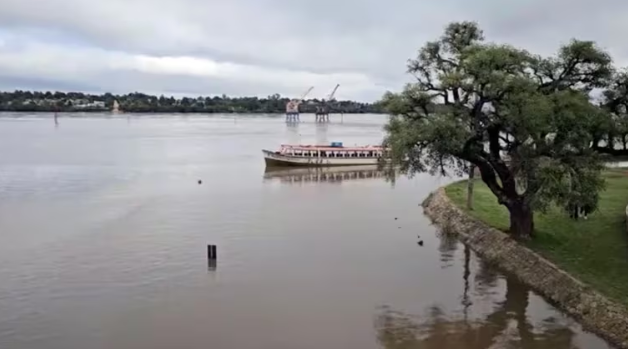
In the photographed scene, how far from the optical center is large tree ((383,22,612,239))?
22.0 metres

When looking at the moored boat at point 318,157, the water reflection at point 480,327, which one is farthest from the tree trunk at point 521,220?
the moored boat at point 318,157

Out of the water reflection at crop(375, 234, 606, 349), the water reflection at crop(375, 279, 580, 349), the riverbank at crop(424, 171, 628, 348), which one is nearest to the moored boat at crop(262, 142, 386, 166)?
the riverbank at crop(424, 171, 628, 348)

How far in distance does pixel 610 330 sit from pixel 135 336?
1262cm

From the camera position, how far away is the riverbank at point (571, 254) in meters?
18.6

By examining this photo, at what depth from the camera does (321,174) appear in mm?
58875

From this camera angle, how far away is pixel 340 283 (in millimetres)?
23750

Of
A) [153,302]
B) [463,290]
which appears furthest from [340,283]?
[153,302]

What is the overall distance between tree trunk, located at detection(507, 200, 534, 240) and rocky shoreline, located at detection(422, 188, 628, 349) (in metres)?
0.41

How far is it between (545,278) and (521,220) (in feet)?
11.5

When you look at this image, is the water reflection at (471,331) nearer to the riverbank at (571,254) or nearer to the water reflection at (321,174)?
the riverbank at (571,254)

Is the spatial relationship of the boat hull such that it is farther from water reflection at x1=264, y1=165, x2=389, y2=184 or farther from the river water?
the river water

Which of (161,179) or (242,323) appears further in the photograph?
(161,179)

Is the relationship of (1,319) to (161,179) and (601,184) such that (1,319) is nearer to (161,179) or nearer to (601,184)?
(601,184)

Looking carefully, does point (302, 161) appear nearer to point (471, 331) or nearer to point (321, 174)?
point (321, 174)
